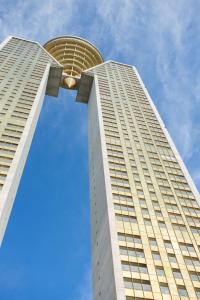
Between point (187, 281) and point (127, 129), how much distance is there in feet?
101

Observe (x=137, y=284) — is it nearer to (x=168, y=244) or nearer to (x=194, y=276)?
Result: (x=194, y=276)

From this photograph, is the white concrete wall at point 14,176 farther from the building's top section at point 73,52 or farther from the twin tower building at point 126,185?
the building's top section at point 73,52

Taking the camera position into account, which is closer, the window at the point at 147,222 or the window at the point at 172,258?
the window at the point at 172,258

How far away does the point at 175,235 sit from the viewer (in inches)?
1619

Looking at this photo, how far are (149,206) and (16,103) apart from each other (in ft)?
96.7

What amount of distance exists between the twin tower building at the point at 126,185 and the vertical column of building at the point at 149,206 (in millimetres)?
106

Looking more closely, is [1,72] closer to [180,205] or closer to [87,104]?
[87,104]

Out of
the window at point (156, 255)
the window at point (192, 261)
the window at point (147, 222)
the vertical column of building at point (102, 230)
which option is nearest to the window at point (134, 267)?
the vertical column of building at point (102, 230)

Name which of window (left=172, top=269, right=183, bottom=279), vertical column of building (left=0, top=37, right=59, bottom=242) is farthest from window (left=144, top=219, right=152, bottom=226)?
vertical column of building (left=0, top=37, right=59, bottom=242)

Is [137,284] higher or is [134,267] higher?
[134,267]

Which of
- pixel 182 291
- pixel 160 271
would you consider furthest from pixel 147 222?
pixel 182 291

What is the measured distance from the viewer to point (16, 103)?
62.0 metres

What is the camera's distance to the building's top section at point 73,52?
10425 cm

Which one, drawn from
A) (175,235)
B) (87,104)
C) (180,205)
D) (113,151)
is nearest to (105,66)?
(87,104)
